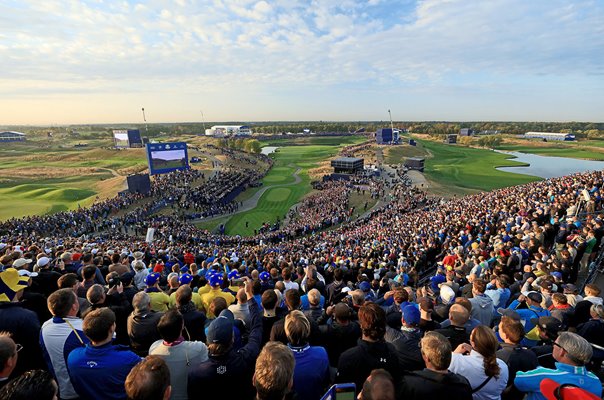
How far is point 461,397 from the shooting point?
3.00 metres

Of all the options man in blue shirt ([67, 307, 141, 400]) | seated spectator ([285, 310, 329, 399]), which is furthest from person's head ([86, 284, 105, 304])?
seated spectator ([285, 310, 329, 399])

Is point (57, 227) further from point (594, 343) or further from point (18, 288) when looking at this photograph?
point (594, 343)

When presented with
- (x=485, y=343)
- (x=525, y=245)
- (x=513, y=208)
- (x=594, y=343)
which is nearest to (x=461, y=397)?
(x=485, y=343)

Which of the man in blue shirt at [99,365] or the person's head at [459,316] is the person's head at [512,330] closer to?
the person's head at [459,316]

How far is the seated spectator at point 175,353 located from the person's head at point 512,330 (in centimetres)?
372

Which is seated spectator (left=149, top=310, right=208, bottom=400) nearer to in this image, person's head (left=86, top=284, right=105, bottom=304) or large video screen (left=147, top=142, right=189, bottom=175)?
person's head (left=86, top=284, right=105, bottom=304)

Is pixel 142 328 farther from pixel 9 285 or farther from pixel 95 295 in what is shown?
pixel 9 285

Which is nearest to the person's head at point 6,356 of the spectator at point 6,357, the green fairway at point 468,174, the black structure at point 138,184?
the spectator at point 6,357

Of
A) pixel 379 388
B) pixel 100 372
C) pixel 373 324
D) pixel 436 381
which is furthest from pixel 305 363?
pixel 100 372

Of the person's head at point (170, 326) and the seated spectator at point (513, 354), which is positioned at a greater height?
the person's head at point (170, 326)

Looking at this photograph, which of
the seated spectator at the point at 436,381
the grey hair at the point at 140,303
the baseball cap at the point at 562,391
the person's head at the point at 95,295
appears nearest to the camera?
the baseball cap at the point at 562,391

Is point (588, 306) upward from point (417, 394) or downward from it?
downward

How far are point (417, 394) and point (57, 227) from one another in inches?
1382

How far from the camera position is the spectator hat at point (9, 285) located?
5.21 metres
